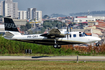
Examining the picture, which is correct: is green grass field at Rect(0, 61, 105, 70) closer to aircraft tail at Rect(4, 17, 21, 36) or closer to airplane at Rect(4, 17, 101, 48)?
airplane at Rect(4, 17, 101, 48)

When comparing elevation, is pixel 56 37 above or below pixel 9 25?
below

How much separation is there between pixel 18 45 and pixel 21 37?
11.5 metres

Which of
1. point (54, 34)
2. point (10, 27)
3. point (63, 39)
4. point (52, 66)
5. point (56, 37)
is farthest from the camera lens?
point (10, 27)

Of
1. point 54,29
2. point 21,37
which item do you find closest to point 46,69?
point 54,29

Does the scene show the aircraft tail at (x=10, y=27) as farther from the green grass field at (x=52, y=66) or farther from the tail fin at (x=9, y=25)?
the green grass field at (x=52, y=66)

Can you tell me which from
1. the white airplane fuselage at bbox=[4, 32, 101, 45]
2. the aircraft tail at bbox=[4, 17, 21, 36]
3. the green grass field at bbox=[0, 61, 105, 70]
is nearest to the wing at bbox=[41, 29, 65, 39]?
the white airplane fuselage at bbox=[4, 32, 101, 45]

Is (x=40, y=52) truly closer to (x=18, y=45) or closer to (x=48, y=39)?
(x=18, y=45)

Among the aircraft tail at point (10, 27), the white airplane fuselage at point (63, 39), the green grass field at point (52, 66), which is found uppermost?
the aircraft tail at point (10, 27)

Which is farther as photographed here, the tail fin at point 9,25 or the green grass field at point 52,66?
the tail fin at point 9,25

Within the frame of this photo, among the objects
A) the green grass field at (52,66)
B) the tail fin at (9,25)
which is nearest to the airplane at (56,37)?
the tail fin at (9,25)

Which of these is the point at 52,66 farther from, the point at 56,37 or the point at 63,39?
the point at 63,39

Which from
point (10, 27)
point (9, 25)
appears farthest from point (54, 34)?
point (9, 25)

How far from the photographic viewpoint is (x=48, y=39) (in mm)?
53812

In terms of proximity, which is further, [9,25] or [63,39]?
[9,25]
